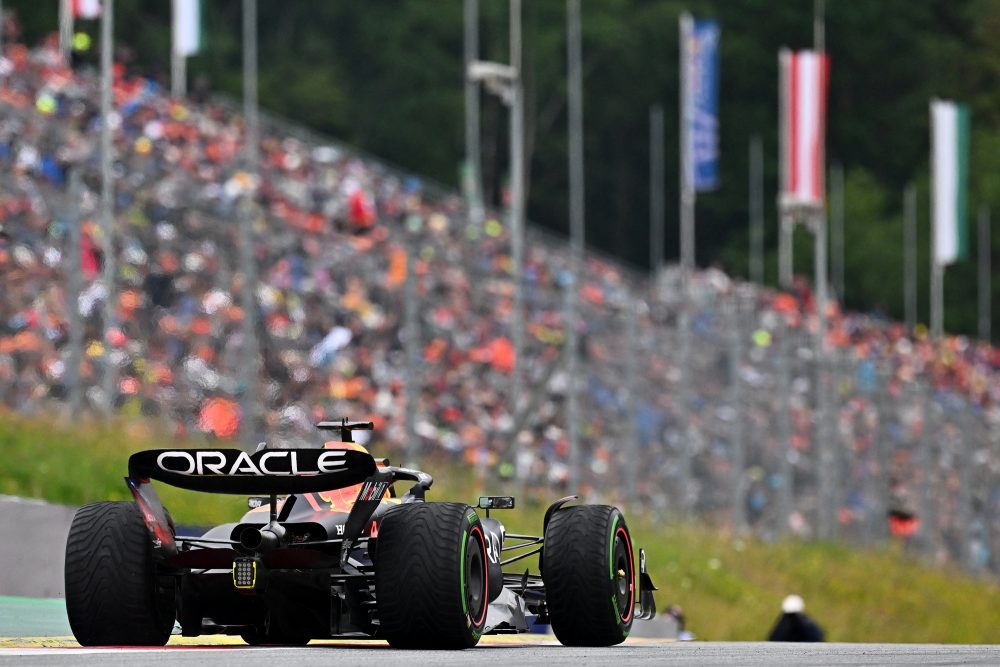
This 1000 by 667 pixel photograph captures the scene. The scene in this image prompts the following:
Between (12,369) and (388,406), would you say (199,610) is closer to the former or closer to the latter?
(12,369)

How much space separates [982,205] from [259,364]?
54049 millimetres

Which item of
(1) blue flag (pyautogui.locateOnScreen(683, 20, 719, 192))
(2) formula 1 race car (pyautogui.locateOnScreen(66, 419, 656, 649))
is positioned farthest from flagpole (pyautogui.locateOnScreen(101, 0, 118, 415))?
(1) blue flag (pyautogui.locateOnScreen(683, 20, 719, 192))

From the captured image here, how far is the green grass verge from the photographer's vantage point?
15.8m

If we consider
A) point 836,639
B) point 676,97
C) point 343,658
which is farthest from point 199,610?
point 676,97

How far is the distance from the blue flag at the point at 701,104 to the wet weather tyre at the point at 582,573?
3363 centimetres

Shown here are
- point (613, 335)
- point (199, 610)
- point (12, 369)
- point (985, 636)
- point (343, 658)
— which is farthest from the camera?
point (985, 636)

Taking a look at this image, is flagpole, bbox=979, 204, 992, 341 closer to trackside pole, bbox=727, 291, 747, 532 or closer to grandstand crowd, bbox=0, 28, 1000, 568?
grandstand crowd, bbox=0, 28, 1000, 568

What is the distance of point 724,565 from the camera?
22.7 metres

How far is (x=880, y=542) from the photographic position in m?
28.1

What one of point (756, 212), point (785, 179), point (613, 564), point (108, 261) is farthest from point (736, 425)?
point (756, 212)

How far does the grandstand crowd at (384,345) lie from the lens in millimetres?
17672

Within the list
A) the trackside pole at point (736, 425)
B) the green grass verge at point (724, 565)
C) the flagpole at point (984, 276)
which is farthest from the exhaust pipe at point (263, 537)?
the flagpole at point (984, 276)

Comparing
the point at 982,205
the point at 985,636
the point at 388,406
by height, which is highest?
the point at 982,205

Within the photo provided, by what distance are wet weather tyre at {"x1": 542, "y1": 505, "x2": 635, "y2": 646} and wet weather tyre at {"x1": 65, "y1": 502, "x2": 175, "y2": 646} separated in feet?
5.44
